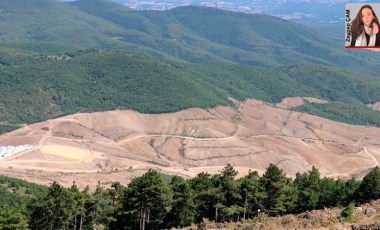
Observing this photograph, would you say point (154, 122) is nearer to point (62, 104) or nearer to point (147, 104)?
point (147, 104)

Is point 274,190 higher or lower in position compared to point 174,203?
higher

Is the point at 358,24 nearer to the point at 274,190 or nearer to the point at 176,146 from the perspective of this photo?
the point at 274,190

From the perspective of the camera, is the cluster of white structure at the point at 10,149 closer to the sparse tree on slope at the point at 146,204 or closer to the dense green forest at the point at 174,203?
the dense green forest at the point at 174,203

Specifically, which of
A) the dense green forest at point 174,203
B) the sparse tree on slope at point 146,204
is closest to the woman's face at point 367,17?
the dense green forest at point 174,203

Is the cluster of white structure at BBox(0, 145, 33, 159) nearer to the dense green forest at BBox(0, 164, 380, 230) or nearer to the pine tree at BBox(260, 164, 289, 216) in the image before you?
the dense green forest at BBox(0, 164, 380, 230)

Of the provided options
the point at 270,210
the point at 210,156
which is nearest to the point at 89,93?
the point at 210,156

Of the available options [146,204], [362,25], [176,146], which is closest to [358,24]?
[362,25]

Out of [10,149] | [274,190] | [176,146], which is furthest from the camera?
[176,146]

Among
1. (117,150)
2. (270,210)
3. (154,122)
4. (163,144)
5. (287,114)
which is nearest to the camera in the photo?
(270,210)

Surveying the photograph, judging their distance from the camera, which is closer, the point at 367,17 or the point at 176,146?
the point at 367,17
